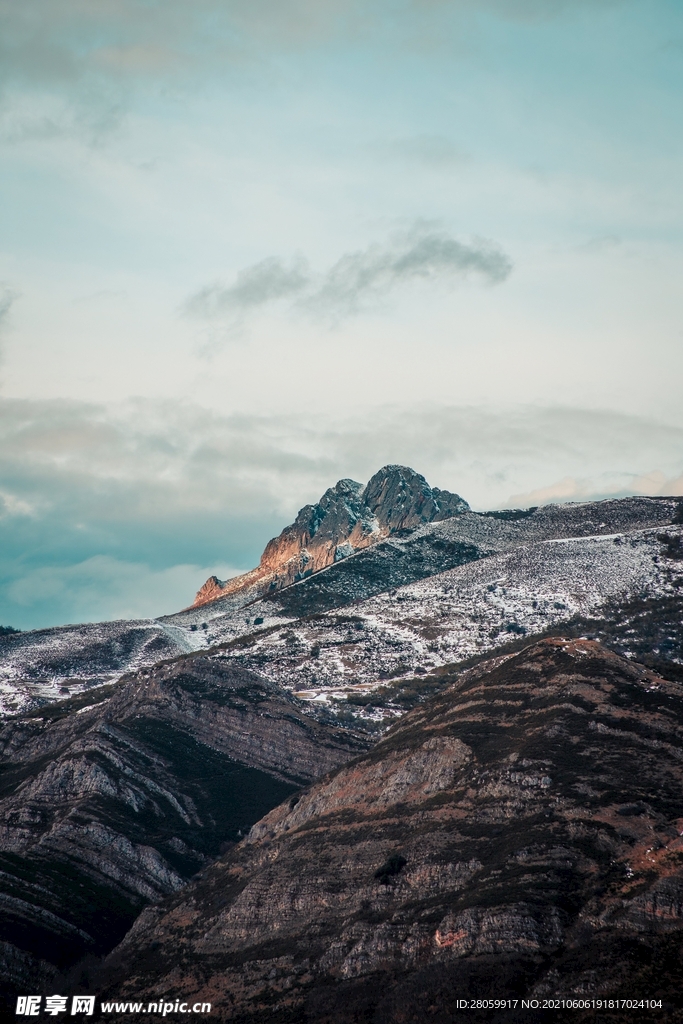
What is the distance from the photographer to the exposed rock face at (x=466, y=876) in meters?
87.4

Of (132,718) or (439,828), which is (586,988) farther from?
(132,718)

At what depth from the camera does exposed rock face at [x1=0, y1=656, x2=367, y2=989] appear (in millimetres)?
127125

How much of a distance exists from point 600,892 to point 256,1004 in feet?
98.0

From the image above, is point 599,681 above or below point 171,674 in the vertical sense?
below

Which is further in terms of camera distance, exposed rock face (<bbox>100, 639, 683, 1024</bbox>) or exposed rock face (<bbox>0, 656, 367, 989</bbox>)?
exposed rock face (<bbox>0, 656, 367, 989</bbox>)

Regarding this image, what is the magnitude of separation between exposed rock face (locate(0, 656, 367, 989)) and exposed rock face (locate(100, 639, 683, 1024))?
985cm

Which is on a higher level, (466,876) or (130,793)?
(130,793)

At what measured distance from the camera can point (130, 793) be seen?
519ft

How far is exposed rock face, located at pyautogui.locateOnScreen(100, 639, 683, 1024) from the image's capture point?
8738 cm

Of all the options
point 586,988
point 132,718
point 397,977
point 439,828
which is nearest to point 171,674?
point 132,718

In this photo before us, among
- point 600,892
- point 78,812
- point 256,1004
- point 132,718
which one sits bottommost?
point 256,1004

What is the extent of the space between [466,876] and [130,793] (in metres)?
69.1

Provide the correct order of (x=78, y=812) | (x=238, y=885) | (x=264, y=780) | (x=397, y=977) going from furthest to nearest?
(x=264, y=780) < (x=78, y=812) < (x=238, y=885) < (x=397, y=977)

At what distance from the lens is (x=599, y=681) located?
442ft
